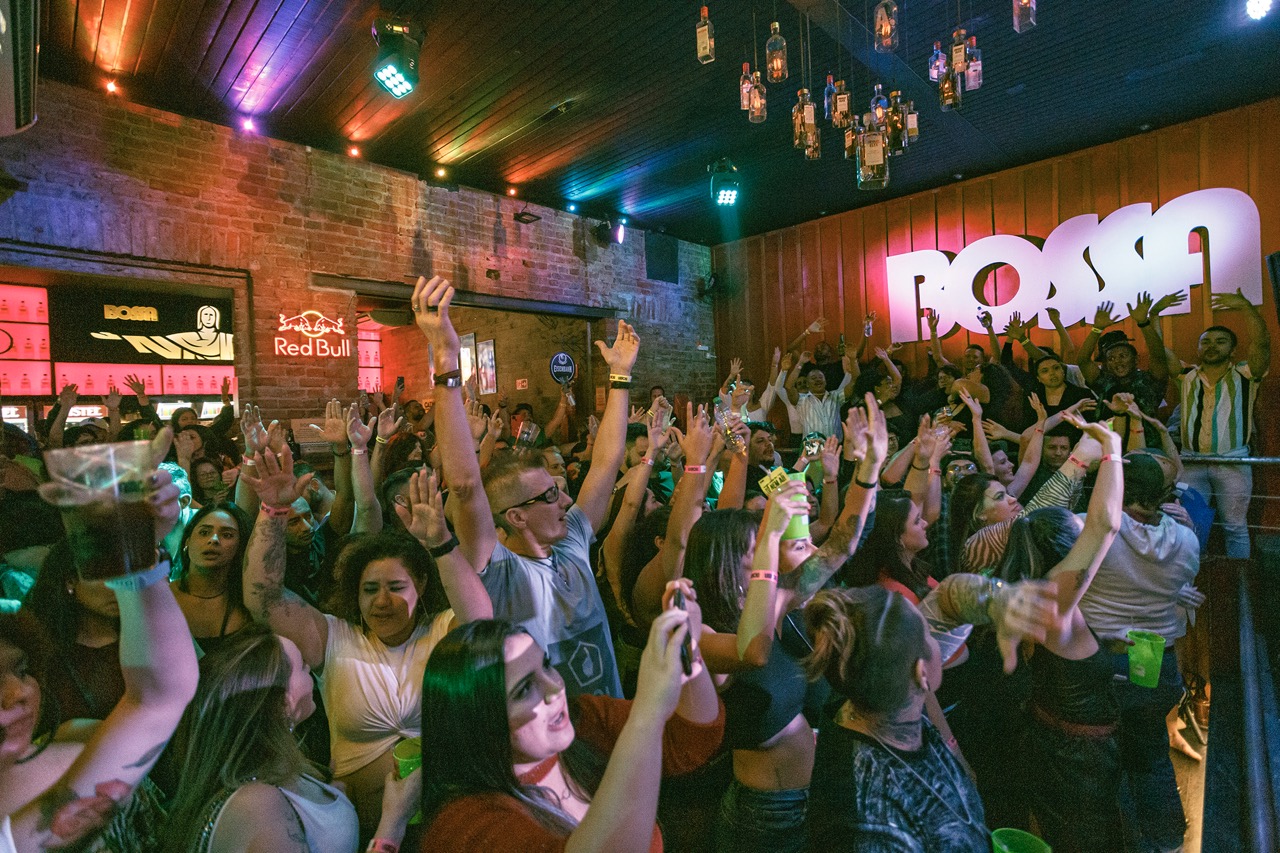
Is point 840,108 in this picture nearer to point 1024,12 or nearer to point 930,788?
point 1024,12

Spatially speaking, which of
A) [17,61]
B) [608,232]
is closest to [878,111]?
[17,61]

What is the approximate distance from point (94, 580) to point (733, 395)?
2.59 m

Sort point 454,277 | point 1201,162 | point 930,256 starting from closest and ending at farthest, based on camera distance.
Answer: point 1201,162, point 454,277, point 930,256

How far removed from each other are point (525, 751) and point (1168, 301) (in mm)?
6322

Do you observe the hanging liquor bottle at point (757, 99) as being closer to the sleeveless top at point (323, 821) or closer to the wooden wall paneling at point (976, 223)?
the sleeveless top at point (323, 821)

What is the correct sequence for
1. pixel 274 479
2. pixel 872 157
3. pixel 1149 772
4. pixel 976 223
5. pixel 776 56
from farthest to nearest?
pixel 976 223
pixel 872 157
pixel 776 56
pixel 1149 772
pixel 274 479

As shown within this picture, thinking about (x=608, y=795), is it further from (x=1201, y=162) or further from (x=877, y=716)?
(x=1201, y=162)

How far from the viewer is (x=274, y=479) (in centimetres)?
185

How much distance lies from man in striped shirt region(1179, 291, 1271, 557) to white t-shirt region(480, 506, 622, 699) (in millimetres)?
4588

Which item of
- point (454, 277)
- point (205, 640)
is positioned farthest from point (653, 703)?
point (454, 277)

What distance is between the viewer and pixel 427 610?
81.0 inches

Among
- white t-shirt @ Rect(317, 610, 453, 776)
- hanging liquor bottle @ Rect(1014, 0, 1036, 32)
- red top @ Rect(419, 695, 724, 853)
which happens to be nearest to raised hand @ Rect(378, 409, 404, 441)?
white t-shirt @ Rect(317, 610, 453, 776)

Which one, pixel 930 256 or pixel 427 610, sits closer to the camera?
pixel 427 610

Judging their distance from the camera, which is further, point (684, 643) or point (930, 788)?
point (930, 788)
